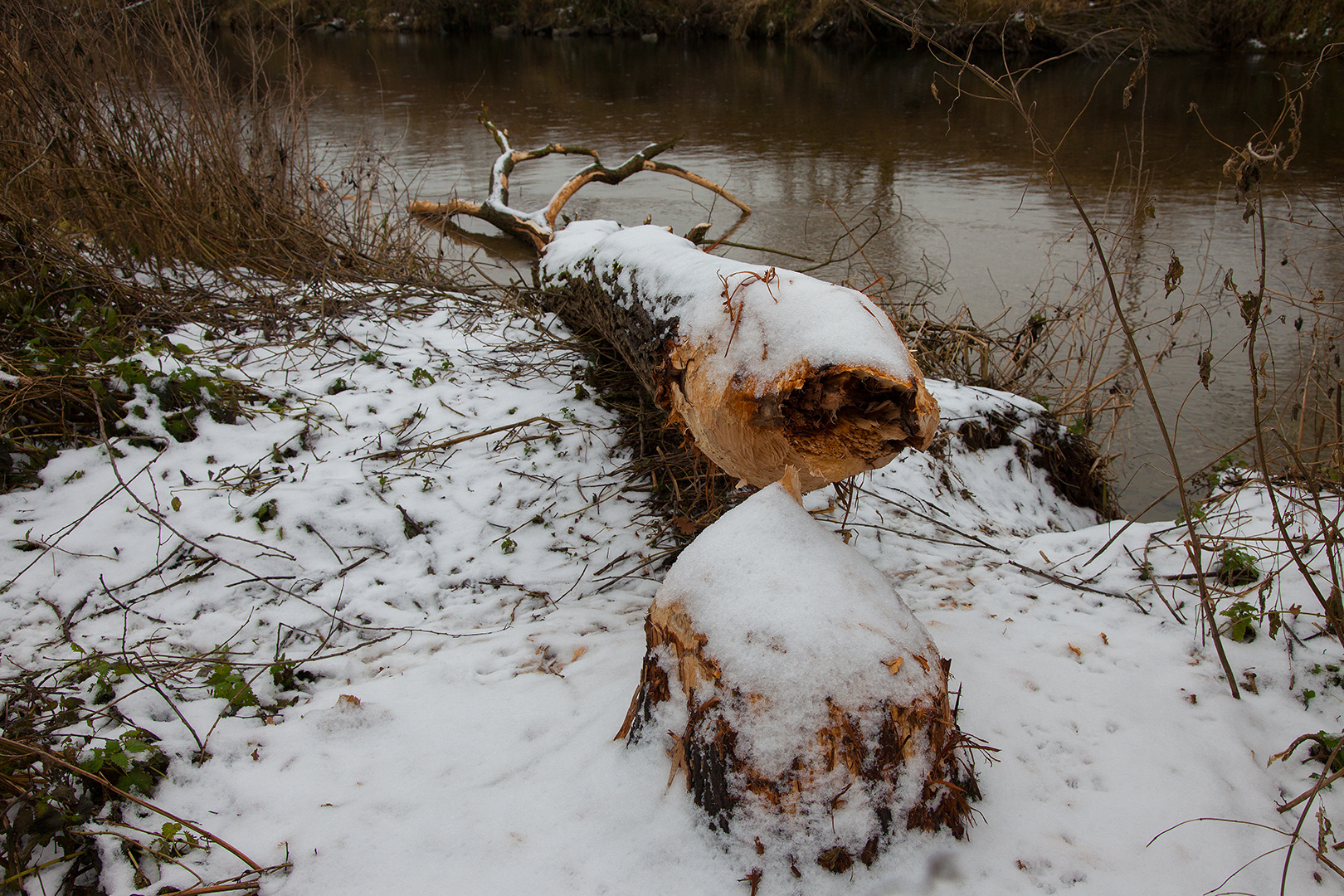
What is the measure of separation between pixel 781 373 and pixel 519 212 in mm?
5449

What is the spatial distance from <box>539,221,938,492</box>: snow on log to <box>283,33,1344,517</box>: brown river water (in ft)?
2.86

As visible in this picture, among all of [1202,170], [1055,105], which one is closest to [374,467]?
[1202,170]

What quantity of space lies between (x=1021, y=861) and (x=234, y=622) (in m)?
2.25

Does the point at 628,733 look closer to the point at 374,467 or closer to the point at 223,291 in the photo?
the point at 374,467

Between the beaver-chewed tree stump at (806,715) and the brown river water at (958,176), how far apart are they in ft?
4.59

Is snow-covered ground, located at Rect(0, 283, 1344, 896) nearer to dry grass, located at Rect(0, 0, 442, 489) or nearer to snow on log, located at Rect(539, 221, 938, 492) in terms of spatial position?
dry grass, located at Rect(0, 0, 442, 489)

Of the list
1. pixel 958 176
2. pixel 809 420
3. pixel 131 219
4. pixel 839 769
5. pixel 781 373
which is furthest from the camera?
pixel 958 176

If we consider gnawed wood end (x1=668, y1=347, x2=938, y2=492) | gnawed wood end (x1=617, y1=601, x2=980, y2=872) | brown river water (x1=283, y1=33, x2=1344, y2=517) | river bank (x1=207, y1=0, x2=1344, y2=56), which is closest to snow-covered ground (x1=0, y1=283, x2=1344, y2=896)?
gnawed wood end (x1=617, y1=601, x2=980, y2=872)

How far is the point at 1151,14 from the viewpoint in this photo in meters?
17.6

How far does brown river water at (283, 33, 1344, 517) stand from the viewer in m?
4.75

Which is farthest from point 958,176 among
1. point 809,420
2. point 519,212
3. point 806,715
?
point 806,715

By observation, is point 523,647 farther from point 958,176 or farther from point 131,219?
point 958,176

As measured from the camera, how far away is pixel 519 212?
22.0ft

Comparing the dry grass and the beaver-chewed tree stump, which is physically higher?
the dry grass
